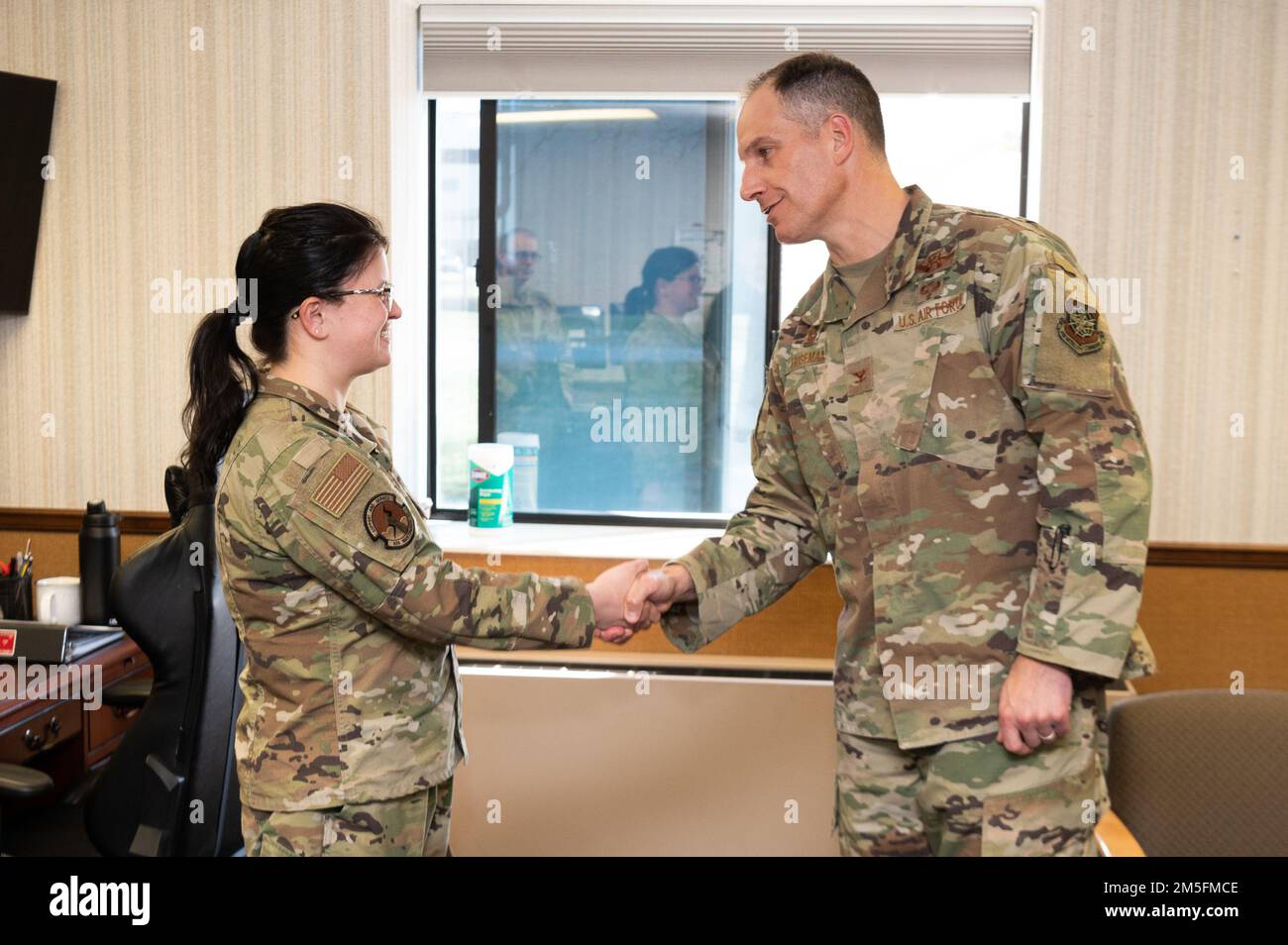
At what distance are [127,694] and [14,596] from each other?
1.77 feet

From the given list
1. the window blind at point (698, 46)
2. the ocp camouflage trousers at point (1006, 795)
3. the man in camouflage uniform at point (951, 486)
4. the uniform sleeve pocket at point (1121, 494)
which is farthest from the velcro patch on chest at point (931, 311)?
the window blind at point (698, 46)

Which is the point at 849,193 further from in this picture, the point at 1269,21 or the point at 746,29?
the point at 1269,21

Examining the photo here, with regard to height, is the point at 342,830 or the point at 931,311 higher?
the point at 931,311

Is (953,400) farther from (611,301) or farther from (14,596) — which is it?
(14,596)

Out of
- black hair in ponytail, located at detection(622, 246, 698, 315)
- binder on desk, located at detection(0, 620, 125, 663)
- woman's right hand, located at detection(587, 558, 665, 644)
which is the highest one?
black hair in ponytail, located at detection(622, 246, 698, 315)

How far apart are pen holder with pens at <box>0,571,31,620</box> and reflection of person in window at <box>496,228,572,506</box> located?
1.27m

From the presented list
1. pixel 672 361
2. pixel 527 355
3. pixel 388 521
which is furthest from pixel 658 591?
pixel 527 355

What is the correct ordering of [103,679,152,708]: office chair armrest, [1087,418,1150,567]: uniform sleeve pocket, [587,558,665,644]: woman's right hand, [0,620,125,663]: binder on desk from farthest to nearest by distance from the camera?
[103,679,152,708]: office chair armrest → [0,620,125,663]: binder on desk → [587,558,665,644]: woman's right hand → [1087,418,1150,567]: uniform sleeve pocket

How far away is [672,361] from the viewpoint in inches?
119

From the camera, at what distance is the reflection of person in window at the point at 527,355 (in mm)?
3053

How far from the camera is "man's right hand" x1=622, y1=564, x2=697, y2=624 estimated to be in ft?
5.53

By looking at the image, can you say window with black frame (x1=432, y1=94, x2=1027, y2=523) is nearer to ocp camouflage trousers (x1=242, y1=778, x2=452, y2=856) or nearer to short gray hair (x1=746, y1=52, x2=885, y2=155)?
short gray hair (x1=746, y1=52, x2=885, y2=155)

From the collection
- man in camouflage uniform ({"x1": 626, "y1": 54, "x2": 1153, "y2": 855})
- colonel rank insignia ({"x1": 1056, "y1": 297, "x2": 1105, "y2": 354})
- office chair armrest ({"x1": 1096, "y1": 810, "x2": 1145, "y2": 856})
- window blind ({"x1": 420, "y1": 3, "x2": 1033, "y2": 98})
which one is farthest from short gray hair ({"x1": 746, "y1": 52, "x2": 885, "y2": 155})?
window blind ({"x1": 420, "y1": 3, "x2": 1033, "y2": 98})

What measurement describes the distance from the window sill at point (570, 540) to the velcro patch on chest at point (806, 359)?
103 centimetres
